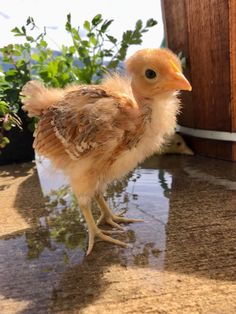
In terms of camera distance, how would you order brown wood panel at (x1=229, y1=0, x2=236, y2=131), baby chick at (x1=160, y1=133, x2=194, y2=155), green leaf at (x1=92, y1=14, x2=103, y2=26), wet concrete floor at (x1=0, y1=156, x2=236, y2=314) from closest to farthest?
wet concrete floor at (x1=0, y1=156, x2=236, y2=314)
brown wood panel at (x1=229, y1=0, x2=236, y2=131)
green leaf at (x1=92, y1=14, x2=103, y2=26)
baby chick at (x1=160, y1=133, x2=194, y2=155)

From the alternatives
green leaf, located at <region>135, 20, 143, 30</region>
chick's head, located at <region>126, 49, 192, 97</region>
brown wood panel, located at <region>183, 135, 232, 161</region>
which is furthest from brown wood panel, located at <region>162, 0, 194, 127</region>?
chick's head, located at <region>126, 49, 192, 97</region>

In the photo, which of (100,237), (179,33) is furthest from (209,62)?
(100,237)

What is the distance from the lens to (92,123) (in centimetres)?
144

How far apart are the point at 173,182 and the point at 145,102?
3.01 feet

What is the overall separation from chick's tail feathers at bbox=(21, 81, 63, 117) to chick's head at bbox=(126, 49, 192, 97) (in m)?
0.41

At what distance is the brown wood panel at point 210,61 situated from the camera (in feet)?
8.11

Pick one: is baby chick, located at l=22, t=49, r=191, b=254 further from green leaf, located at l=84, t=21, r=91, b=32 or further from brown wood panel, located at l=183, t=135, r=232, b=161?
green leaf, located at l=84, t=21, r=91, b=32

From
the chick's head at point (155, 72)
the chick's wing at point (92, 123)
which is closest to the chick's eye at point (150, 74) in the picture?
the chick's head at point (155, 72)

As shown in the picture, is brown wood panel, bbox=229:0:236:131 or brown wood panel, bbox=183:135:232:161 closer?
brown wood panel, bbox=229:0:236:131

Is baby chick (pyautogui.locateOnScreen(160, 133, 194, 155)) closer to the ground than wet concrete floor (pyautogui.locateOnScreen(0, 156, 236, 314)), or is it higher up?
higher up

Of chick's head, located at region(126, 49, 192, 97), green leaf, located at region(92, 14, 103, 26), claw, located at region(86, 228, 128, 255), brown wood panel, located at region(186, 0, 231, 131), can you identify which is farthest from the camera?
green leaf, located at region(92, 14, 103, 26)

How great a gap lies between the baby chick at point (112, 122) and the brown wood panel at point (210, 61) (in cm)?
109

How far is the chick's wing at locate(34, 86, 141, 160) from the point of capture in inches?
55.8

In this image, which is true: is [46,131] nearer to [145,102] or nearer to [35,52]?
[145,102]
